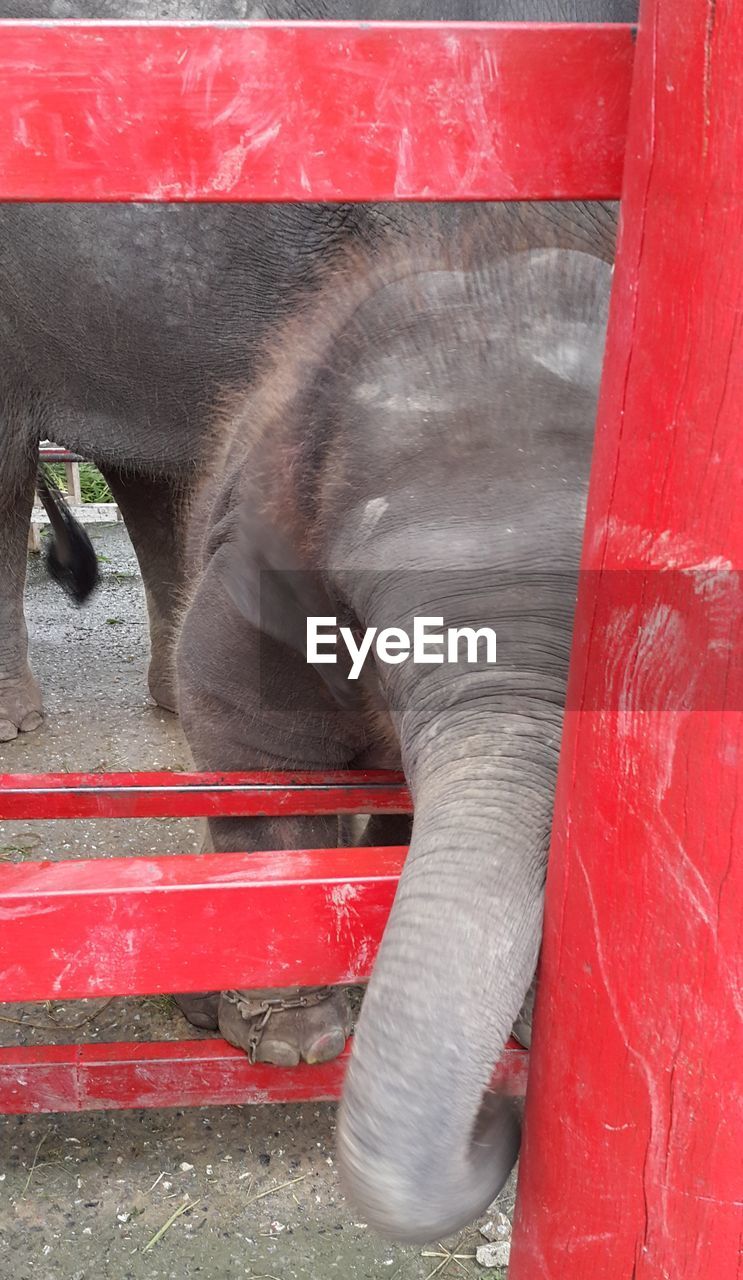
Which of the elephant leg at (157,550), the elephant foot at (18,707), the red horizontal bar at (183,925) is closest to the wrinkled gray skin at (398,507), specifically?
the red horizontal bar at (183,925)

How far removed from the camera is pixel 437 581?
1.04 meters

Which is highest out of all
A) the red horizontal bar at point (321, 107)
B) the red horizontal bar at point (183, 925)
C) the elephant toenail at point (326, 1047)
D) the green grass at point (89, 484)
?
the red horizontal bar at point (321, 107)

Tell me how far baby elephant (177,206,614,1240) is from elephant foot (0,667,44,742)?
163 centimetres

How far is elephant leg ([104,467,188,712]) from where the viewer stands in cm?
310

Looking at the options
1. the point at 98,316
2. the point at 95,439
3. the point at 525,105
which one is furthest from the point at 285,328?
the point at 95,439

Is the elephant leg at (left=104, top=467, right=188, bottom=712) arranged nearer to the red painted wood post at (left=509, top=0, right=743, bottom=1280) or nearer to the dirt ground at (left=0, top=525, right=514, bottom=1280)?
the dirt ground at (left=0, top=525, right=514, bottom=1280)

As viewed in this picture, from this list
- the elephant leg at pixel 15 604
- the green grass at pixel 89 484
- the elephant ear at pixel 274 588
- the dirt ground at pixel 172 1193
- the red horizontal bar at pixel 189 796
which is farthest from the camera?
the green grass at pixel 89 484

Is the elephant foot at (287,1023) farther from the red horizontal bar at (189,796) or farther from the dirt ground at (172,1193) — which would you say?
the red horizontal bar at (189,796)

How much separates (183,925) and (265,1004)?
3.03 ft

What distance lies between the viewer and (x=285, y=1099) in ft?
5.52

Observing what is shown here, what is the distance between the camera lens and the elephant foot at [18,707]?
3.22 metres

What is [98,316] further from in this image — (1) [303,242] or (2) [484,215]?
(2) [484,215]

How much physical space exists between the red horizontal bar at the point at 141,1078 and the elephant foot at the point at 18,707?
1692mm

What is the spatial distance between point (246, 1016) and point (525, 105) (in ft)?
4.75
